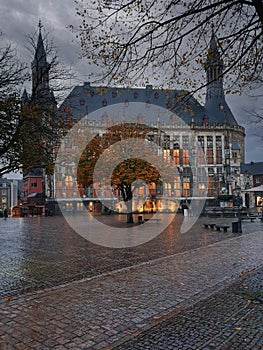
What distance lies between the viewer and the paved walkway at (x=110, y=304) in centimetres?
502

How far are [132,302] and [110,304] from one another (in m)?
0.43

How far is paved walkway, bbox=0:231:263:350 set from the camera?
5.02 meters

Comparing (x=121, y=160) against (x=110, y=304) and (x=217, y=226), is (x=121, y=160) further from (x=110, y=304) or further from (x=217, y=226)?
(x=110, y=304)

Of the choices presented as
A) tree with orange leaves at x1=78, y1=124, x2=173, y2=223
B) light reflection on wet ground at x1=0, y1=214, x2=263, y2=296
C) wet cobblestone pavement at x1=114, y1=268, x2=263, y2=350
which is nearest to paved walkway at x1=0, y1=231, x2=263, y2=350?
wet cobblestone pavement at x1=114, y1=268, x2=263, y2=350

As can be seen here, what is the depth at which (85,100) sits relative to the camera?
60.4 metres

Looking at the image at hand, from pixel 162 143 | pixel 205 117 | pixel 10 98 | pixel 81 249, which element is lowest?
pixel 81 249

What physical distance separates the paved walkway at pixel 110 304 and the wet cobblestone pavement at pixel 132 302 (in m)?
0.01

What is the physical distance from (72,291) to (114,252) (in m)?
5.59

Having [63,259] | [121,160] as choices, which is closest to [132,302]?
[63,259]

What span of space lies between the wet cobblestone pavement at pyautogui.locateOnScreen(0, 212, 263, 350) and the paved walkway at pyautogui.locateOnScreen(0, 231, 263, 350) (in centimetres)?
1

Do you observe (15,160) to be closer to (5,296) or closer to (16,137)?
(16,137)

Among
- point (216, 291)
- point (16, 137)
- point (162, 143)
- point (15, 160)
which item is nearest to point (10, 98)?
point (16, 137)

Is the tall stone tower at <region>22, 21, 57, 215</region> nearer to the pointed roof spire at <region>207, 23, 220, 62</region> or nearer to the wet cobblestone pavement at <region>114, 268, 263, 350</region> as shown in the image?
the pointed roof spire at <region>207, 23, 220, 62</region>

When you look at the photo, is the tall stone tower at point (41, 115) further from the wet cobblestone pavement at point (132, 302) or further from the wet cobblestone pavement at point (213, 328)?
the wet cobblestone pavement at point (213, 328)
